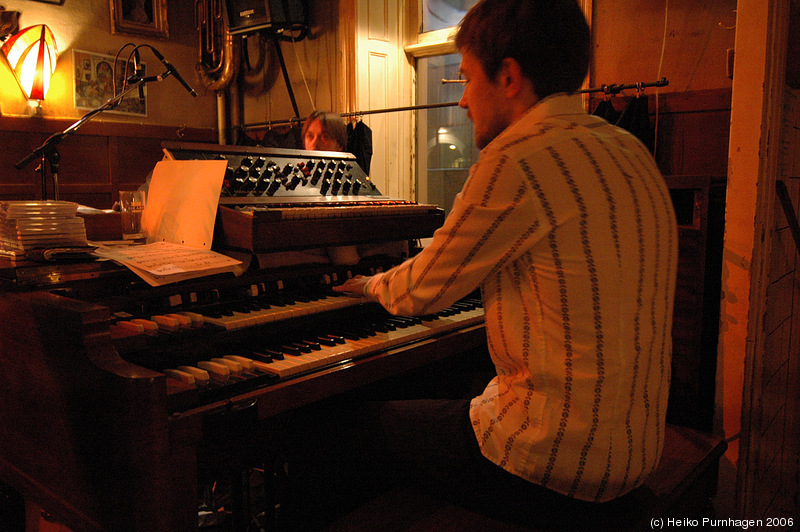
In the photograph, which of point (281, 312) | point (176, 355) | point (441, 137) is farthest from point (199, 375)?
point (441, 137)

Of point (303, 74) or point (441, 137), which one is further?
point (303, 74)

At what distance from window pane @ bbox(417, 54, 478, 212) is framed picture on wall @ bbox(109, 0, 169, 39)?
260cm

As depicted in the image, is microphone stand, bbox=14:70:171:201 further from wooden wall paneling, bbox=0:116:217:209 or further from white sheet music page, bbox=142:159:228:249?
wooden wall paneling, bbox=0:116:217:209

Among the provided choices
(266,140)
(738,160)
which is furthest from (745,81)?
(266,140)

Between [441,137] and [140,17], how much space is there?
3114mm

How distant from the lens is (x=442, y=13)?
5.15 metres

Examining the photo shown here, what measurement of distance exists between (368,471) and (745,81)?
197 centimetres

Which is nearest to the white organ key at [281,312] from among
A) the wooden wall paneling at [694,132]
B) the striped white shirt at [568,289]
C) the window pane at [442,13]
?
the striped white shirt at [568,289]

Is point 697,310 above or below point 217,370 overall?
below

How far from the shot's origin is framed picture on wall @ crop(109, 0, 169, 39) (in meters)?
5.72

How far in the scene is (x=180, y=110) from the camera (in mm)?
6234

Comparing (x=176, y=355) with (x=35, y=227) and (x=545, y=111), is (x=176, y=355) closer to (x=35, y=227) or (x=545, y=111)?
(x=35, y=227)

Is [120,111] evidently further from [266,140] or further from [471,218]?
[471,218]

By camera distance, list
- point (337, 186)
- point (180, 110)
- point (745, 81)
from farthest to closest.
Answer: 1. point (180, 110)
2. point (337, 186)
3. point (745, 81)
